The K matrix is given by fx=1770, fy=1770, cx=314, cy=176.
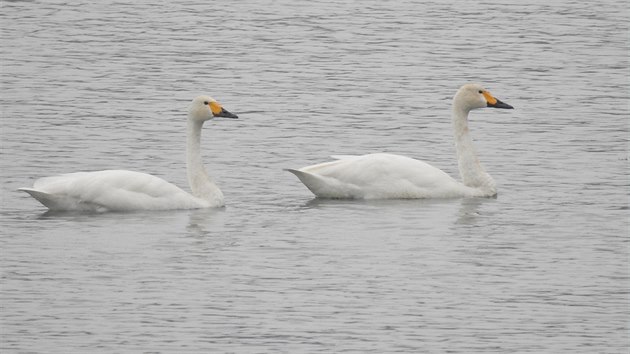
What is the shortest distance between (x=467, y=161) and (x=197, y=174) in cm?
287

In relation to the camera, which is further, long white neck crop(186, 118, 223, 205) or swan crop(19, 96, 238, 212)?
long white neck crop(186, 118, 223, 205)

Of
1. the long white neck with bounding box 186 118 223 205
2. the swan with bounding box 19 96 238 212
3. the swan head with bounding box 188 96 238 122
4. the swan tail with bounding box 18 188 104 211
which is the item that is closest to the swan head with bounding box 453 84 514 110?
the swan head with bounding box 188 96 238 122

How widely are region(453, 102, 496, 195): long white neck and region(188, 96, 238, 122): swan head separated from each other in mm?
2526

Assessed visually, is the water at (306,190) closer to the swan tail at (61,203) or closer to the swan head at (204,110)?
the swan tail at (61,203)

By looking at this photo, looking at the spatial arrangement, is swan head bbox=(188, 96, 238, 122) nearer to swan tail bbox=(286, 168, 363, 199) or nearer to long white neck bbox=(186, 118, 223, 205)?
long white neck bbox=(186, 118, 223, 205)

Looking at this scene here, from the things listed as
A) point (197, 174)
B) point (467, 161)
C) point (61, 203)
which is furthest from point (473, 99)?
point (61, 203)

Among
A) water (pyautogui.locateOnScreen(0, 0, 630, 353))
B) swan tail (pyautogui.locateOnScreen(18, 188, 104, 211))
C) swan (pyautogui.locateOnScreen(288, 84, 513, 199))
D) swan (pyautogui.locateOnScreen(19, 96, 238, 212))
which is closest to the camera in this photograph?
water (pyautogui.locateOnScreen(0, 0, 630, 353))

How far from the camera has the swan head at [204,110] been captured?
17297 millimetres

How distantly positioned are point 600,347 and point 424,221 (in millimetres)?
4437

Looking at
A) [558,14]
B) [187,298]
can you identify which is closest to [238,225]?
[187,298]

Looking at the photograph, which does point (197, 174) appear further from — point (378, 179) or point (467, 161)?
point (467, 161)

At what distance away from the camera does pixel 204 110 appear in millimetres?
17297

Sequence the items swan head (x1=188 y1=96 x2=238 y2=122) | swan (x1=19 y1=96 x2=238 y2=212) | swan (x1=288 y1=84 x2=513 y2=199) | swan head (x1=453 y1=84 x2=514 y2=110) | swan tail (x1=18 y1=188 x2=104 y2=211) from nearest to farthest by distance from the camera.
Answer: swan tail (x1=18 y1=188 x2=104 y2=211) → swan (x1=19 y1=96 x2=238 y2=212) → swan head (x1=188 y1=96 x2=238 y2=122) → swan (x1=288 y1=84 x2=513 y2=199) → swan head (x1=453 y1=84 x2=514 y2=110)

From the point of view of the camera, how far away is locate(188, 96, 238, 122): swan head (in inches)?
681
